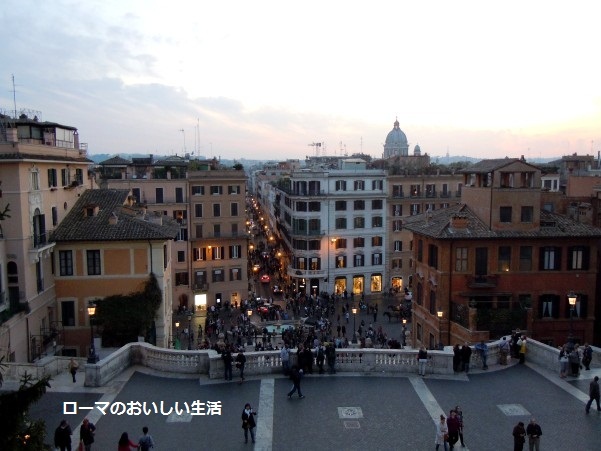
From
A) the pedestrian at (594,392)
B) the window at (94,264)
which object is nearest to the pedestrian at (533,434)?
the pedestrian at (594,392)

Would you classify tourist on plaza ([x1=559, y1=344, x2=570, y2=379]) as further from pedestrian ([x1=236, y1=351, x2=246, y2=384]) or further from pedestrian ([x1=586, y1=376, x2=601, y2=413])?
pedestrian ([x1=236, y1=351, x2=246, y2=384])

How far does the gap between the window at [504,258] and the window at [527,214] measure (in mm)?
2238

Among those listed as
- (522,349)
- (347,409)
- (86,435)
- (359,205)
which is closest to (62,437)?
(86,435)

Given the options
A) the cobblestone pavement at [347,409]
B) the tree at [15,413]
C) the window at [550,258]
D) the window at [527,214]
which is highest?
the window at [527,214]

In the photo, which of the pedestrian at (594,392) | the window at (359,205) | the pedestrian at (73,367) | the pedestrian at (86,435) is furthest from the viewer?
the window at (359,205)

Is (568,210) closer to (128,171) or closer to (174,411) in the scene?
(174,411)

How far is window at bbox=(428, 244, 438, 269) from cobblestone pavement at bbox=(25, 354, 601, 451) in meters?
14.1

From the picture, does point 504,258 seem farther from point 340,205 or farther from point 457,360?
point 340,205

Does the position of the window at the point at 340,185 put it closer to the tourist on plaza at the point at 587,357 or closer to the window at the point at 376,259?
the window at the point at 376,259

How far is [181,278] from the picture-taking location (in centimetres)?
A: 6612

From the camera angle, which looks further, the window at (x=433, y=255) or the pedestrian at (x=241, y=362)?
the window at (x=433, y=255)

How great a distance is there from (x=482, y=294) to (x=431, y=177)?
134ft

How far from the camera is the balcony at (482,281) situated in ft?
123

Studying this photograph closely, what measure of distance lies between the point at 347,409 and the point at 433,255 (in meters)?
20.3
